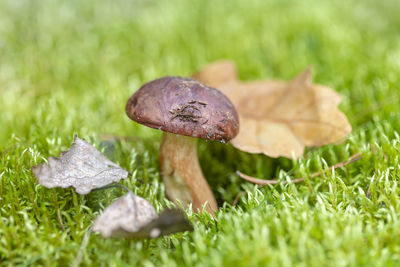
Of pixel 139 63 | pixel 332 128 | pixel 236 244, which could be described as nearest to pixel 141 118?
pixel 236 244

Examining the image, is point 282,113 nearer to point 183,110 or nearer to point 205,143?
point 205,143

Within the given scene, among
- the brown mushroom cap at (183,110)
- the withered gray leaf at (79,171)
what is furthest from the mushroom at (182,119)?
the withered gray leaf at (79,171)

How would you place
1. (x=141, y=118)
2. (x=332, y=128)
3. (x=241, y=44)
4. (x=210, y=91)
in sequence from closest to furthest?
1. (x=141, y=118)
2. (x=210, y=91)
3. (x=332, y=128)
4. (x=241, y=44)

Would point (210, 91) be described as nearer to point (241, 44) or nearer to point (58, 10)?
point (241, 44)

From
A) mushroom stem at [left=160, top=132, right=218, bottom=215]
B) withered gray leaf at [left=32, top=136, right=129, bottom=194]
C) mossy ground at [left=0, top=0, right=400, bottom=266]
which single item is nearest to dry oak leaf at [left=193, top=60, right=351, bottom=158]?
mossy ground at [left=0, top=0, right=400, bottom=266]

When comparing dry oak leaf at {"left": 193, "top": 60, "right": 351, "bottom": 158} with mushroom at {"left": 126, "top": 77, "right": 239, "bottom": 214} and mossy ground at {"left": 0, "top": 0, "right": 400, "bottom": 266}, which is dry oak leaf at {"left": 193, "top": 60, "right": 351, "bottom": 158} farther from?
mushroom at {"left": 126, "top": 77, "right": 239, "bottom": 214}

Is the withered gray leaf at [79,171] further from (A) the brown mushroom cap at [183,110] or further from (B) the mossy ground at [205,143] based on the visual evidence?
(A) the brown mushroom cap at [183,110]

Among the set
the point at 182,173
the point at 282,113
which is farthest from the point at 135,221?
the point at 282,113
